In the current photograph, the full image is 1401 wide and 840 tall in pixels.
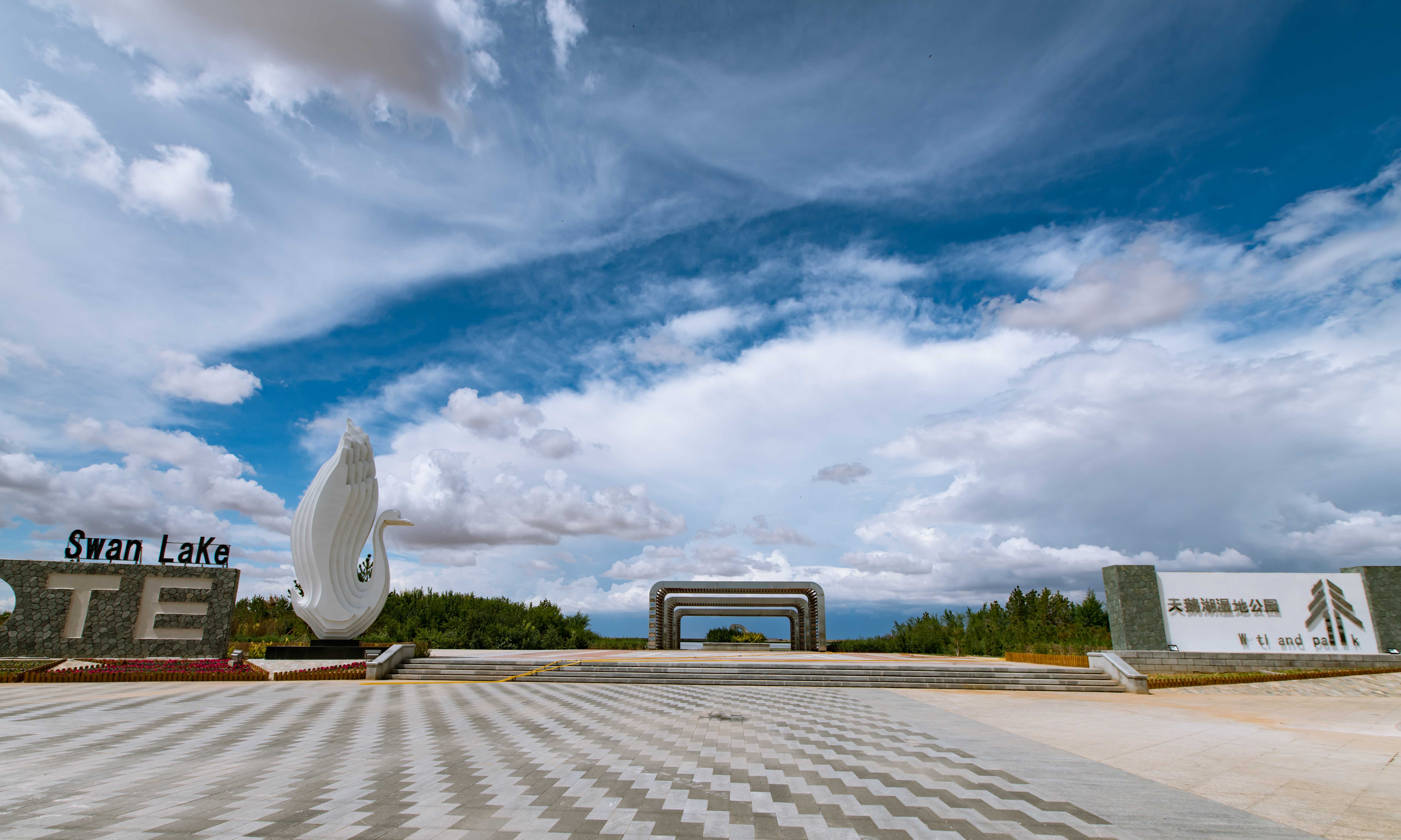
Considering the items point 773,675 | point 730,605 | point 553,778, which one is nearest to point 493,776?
point 553,778

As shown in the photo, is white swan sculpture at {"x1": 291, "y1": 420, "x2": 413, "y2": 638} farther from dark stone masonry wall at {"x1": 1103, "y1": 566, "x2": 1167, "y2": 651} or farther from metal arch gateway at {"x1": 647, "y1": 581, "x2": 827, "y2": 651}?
dark stone masonry wall at {"x1": 1103, "y1": 566, "x2": 1167, "y2": 651}

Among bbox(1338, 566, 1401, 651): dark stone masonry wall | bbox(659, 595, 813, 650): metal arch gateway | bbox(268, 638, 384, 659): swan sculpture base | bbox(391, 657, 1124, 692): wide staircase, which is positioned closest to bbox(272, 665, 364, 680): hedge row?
bbox(391, 657, 1124, 692): wide staircase

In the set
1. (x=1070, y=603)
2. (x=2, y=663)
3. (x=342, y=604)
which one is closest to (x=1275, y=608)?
(x=1070, y=603)

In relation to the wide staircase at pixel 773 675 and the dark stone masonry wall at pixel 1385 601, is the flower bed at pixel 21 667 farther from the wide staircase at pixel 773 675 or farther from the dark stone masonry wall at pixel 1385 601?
the dark stone masonry wall at pixel 1385 601

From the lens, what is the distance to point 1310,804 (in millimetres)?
5645

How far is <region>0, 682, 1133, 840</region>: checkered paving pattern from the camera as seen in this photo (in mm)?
4805

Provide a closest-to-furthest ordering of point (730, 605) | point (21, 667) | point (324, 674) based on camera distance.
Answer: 1. point (21, 667)
2. point (324, 674)
3. point (730, 605)

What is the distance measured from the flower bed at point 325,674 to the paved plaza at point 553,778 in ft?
16.0

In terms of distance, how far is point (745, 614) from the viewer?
108 ft

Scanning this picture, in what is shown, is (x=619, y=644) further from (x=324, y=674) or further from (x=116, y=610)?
(x=116, y=610)

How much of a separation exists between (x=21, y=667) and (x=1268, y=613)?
1316 inches

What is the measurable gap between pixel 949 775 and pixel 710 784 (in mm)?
2588

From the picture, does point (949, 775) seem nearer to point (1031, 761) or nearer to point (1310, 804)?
point (1031, 761)

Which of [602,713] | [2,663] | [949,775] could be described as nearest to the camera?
[949,775]
